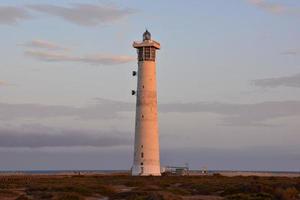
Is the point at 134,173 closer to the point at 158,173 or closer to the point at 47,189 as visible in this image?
the point at 158,173

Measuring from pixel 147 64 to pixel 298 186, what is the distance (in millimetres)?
27683

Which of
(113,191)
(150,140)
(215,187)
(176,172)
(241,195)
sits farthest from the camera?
(176,172)

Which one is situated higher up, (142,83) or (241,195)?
(142,83)

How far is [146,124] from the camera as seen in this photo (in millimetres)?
63969

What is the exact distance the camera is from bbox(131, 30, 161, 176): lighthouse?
64000 millimetres

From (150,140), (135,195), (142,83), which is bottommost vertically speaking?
(135,195)

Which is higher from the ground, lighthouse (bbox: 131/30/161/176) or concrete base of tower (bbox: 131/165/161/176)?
lighthouse (bbox: 131/30/161/176)

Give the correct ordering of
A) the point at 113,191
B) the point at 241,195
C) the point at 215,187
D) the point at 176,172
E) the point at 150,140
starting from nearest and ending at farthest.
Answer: the point at 241,195
the point at 113,191
the point at 215,187
the point at 150,140
the point at 176,172

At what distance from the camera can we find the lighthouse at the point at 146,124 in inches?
2520

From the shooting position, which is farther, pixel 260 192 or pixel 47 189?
pixel 47 189

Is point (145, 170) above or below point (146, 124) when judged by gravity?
below

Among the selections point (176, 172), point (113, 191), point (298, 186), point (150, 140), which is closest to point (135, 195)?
point (113, 191)

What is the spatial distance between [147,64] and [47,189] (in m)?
25.8

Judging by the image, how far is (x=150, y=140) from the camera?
210 feet
